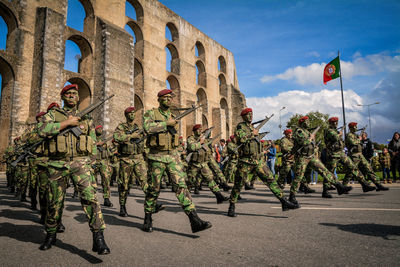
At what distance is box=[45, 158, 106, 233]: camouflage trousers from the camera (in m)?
3.12

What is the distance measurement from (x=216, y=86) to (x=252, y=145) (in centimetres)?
2832

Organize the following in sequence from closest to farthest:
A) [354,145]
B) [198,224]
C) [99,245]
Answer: [99,245] → [198,224] → [354,145]

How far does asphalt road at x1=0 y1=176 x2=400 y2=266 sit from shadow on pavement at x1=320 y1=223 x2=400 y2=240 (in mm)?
11

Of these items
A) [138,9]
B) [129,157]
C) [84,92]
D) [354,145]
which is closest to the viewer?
[129,157]

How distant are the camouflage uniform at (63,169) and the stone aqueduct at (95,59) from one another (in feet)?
47.3

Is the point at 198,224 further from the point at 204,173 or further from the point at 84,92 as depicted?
the point at 84,92

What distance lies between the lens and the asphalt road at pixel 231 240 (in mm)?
2619

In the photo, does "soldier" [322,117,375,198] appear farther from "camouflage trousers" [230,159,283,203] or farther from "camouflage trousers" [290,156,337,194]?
"camouflage trousers" [230,159,283,203]

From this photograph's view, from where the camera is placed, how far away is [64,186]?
3.31 m

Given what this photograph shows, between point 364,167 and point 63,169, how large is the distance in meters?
7.79

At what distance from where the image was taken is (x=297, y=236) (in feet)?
11.0

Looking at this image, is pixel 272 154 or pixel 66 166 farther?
pixel 272 154

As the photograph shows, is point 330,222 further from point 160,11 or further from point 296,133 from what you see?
point 160,11

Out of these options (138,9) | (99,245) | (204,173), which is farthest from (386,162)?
(138,9)
